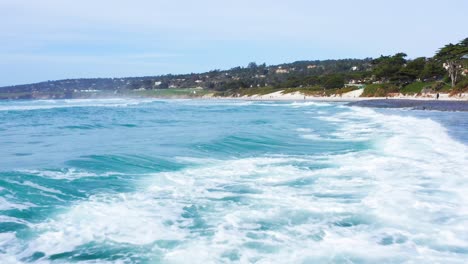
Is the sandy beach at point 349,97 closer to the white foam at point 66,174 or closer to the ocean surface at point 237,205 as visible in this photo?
the ocean surface at point 237,205

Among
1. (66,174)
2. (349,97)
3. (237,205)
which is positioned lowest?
(349,97)

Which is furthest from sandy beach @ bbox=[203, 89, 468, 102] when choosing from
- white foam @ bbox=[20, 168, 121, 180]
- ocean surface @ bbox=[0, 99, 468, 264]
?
white foam @ bbox=[20, 168, 121, 180]

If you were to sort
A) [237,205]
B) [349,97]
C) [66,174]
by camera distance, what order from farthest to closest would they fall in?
[349,97], [66,174], [237,205]

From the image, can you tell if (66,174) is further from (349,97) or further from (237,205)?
(349,97)

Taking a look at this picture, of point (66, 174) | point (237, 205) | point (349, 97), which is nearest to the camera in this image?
point (237, 205)

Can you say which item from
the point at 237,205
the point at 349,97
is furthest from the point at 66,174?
the point at 349,97

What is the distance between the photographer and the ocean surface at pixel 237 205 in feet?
21.5

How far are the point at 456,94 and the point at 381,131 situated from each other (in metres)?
35.9

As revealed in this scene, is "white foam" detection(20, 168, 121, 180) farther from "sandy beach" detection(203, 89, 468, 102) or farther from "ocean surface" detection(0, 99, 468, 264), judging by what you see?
"sandy beach" detection(203, 89, 468, 102)

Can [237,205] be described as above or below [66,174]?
below

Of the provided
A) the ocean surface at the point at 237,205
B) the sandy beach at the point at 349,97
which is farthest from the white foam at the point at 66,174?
the sandy beach at the point at 349,97

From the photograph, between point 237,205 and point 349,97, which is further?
point 349,97

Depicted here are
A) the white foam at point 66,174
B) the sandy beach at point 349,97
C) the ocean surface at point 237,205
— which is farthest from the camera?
the sandy beach at point 349,97

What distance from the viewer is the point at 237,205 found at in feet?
29.7
